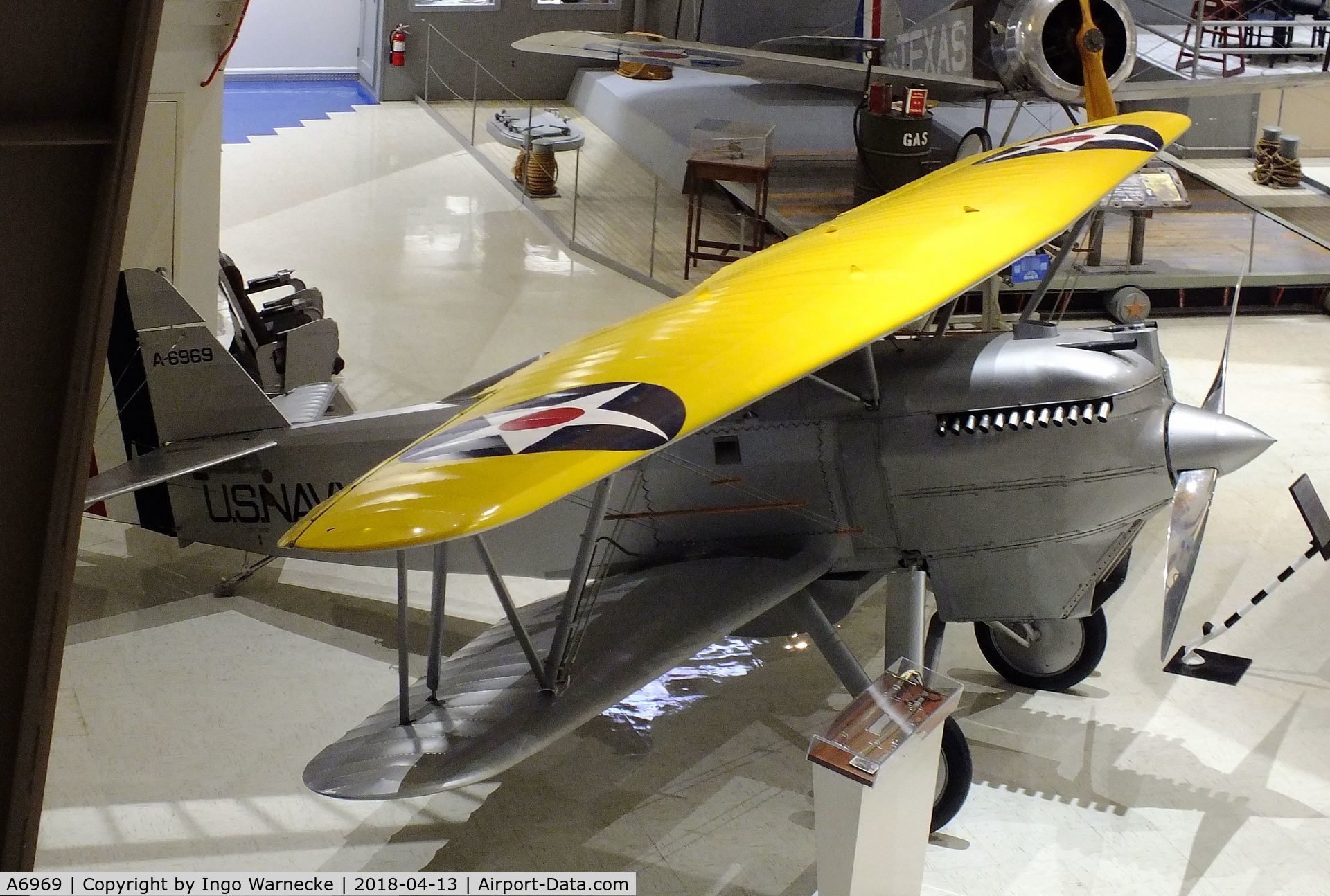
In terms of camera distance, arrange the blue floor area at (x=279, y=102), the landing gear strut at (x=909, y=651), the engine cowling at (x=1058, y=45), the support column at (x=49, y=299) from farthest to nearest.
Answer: the blue floor area at (x=279, y=102), the engine cowling at (x=1058, y=45), the landing gear strut at (x=909, y=651), the support column at (x=49, y=299)

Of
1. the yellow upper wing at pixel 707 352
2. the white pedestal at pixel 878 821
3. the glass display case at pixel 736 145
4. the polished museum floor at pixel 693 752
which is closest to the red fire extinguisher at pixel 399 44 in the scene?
the glass display case at pixel 736 145

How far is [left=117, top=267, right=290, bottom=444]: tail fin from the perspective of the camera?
16.6 ft

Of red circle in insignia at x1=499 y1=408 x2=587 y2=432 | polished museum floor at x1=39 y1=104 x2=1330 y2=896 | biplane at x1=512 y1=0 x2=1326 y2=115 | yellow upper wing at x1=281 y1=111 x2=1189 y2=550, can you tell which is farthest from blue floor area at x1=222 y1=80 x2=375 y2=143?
red circle in insignia at x1=499 y1=408 x2=587 y2=432

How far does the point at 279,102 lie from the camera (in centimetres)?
1432

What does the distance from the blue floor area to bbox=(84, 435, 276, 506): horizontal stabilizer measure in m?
8.29

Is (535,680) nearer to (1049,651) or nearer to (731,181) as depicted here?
(1049,651)

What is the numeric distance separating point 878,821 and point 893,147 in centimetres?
589

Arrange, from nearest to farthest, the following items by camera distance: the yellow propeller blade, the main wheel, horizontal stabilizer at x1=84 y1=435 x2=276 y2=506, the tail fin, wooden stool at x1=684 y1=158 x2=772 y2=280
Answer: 1. horizontal stabilizer at x1=84 y1=435 x2=276 y2=506
2. the main wheel
3. the tail fin
4. the yellow propeller blade
5. wooden stool at x1=684 y1=158 x2=772 y2=280

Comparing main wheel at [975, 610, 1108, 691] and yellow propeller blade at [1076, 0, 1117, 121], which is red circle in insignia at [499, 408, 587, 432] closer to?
main wheel at [975, 610, 1108, 691]

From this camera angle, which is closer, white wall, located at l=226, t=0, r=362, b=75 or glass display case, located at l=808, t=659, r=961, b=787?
glass display case, located at l=808, t=659, r=961, b=787

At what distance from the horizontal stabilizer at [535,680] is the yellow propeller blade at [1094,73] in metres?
4.77

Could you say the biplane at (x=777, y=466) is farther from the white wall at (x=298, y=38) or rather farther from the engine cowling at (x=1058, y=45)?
the white wall at (x=298, y=38)

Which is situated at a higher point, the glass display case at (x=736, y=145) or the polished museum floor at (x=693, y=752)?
the glass display case at (x=736, y=145)

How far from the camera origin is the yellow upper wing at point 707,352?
2682 mm
